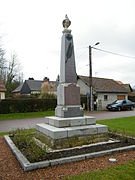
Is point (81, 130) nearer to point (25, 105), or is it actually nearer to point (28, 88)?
point (25, 105)

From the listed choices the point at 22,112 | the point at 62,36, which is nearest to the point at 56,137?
the point at 62,36

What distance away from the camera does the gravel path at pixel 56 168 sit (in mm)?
4199

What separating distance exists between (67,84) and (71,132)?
2.03m

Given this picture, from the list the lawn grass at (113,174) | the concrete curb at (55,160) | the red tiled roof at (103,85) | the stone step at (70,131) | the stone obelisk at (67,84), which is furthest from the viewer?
the red tiled roof at (103,85)

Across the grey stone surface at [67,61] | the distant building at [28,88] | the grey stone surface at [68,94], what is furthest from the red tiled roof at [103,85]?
the distant building at [28,88]

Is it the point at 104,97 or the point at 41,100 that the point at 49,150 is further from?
the point at 104,97

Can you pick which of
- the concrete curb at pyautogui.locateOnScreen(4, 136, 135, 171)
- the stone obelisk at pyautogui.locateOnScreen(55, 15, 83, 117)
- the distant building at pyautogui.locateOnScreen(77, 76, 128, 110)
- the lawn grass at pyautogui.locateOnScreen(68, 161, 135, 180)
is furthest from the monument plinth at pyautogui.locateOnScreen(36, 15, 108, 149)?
the distant building at pyautogui.locateOnScreen(77, 76, 128, 110)

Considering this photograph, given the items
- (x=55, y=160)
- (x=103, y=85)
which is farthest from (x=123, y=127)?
(x=103, y=85)

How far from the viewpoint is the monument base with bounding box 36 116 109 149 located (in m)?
5.99

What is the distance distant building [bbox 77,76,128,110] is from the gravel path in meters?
21.2

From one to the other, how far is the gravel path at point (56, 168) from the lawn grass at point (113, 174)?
9.7 inches

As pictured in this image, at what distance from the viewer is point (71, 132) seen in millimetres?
6215

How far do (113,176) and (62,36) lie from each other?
5.82 metres

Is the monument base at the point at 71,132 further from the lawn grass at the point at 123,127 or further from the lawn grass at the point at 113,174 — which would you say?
the lawn grass at the point at 123,127
